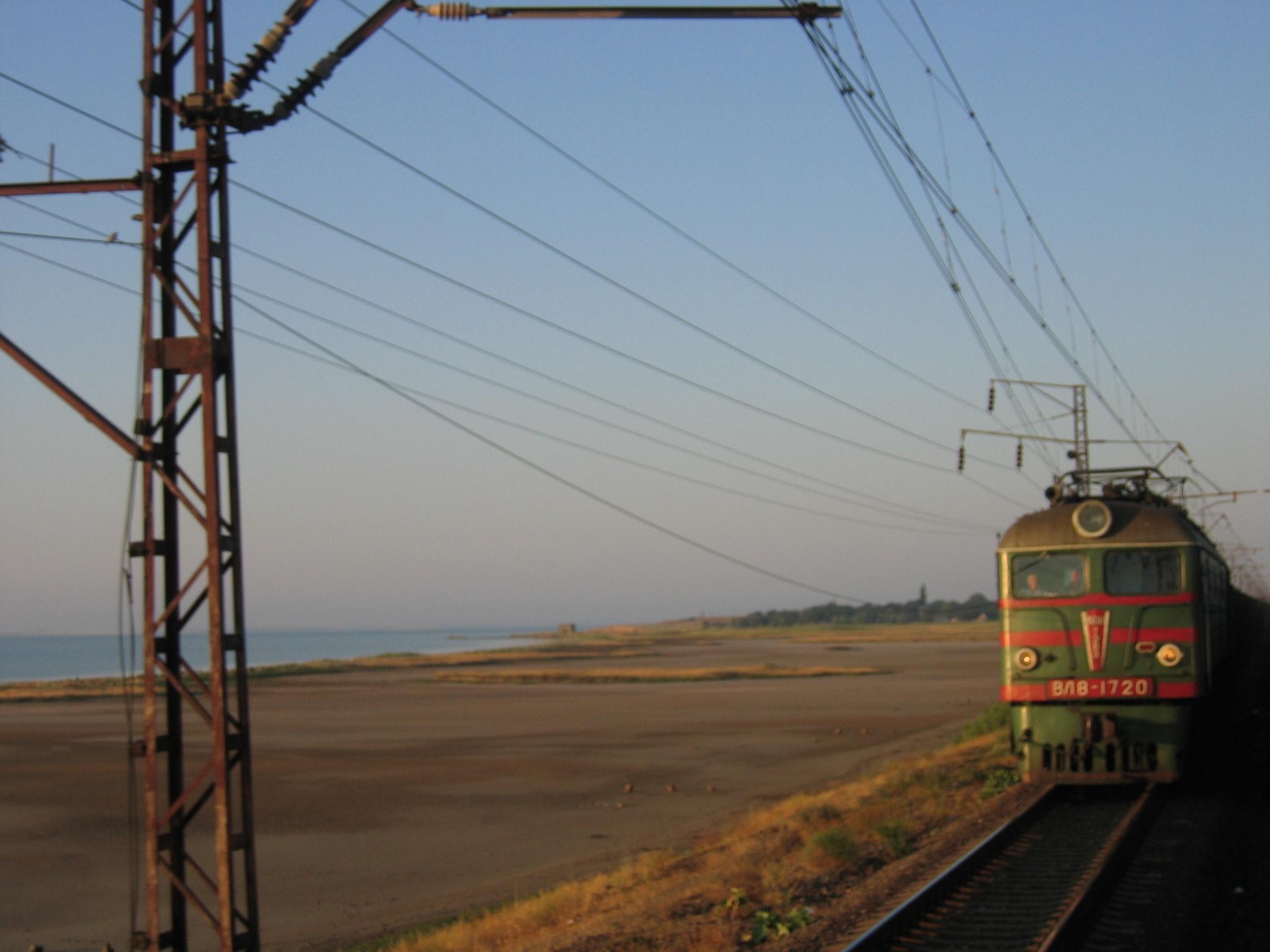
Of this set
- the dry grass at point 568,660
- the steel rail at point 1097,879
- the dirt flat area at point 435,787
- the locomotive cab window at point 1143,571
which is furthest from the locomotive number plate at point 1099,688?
the dry grass at point 568,660

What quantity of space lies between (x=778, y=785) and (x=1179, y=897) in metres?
16.5

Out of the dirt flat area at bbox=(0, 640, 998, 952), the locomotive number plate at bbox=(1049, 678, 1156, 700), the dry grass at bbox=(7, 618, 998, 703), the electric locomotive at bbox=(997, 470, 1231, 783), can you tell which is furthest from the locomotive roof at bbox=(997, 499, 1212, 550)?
the dry grass at bbox=(7, 618, 998, 703)

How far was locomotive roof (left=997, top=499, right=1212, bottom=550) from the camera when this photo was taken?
51.8 ft

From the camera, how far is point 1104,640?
15539 millimetres

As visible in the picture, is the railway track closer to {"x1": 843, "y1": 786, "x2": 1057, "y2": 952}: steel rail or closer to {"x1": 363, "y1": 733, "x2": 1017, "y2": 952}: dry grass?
{"x1": 843, "y1": 786, "x2": 1057, "y2": 952}: steel rail

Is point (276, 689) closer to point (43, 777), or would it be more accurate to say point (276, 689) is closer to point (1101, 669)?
point (43, 777)

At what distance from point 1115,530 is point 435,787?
16.7 m

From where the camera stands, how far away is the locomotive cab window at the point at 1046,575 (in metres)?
15.9

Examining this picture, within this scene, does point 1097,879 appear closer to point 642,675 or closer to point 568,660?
point 642,675

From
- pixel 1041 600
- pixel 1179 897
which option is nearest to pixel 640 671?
pixel 1041 600

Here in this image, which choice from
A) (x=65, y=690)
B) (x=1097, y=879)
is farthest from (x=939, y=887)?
(x=65, y=690)

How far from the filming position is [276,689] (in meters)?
67.8

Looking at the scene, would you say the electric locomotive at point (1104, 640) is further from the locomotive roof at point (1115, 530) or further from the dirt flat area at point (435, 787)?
the dirt flat area at point (435, 787)

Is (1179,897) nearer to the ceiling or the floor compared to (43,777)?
nearer to the ceiling
